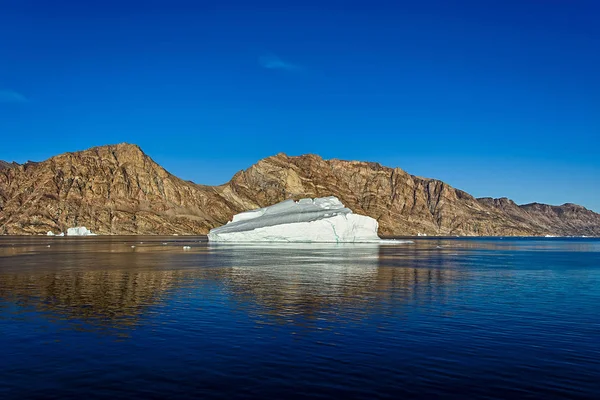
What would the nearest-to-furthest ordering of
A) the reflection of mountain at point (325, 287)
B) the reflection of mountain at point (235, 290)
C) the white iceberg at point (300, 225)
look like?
A: the reflection of mountain at point (235, 290) < the reflection of mountain at point (325, 287) < the white iceberg at point (300, 225)

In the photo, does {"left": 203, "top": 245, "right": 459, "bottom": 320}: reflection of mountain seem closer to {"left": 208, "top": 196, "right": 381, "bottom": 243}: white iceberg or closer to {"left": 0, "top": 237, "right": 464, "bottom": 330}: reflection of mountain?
{"left": 0, "top": 237, "right": 464, "bottom": 330}: reflection of mountain

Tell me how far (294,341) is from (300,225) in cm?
11878

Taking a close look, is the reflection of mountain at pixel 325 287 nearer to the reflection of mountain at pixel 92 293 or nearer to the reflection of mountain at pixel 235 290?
the reflection of mountain at pixel 235 290

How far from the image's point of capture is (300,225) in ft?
463

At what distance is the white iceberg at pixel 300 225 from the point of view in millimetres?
141500

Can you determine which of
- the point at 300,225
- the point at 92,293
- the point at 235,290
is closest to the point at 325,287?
the point at 235,290

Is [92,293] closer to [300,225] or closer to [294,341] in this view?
[294,341]

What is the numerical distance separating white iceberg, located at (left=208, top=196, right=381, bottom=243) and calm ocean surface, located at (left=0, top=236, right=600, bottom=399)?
98921 millimetres

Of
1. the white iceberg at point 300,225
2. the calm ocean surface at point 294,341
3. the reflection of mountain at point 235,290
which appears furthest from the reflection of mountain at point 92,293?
the white iceberg at point 300,225

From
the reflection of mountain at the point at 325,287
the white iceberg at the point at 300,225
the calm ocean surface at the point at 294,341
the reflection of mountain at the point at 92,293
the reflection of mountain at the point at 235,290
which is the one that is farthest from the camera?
the white iceberg at the point at 300,225

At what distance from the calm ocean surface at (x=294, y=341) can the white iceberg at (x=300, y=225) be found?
98.9 metres

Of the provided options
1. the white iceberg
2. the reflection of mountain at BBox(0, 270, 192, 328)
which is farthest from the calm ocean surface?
the white iceberg

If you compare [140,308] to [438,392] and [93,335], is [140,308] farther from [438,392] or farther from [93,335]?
[438,392]

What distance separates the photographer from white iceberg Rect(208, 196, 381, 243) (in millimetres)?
141500
